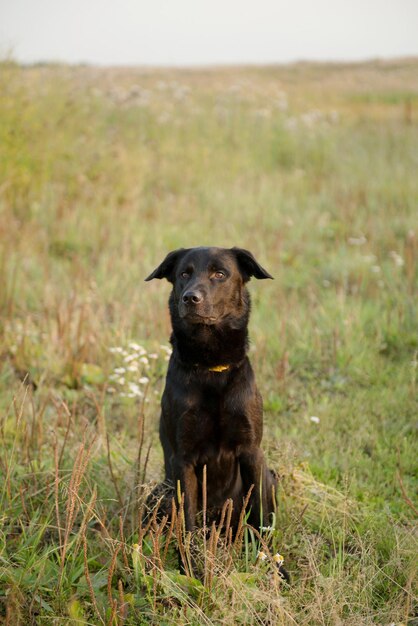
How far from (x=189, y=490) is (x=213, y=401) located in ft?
1.33

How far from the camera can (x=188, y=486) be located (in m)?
2.75

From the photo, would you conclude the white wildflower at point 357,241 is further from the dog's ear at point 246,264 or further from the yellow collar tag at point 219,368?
the yellow collar tag at point 219,368

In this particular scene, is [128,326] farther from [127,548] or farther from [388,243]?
[388,243]

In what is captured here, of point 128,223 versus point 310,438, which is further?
point 128,223

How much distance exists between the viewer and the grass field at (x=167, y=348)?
7.99 feet

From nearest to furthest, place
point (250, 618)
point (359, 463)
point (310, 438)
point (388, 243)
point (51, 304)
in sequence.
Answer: point (250, 618), point (359, 463), point (310, 438), point (51, 304), point (388, 243)

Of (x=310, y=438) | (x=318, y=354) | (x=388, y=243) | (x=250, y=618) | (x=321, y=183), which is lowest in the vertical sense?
(x=250, y=618)

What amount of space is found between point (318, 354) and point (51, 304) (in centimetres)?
229

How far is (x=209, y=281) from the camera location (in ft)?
9.61

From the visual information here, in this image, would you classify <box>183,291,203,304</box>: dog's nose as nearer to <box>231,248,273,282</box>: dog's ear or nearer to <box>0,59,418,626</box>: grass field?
<box>231,248,273,282</box>: dog's ear

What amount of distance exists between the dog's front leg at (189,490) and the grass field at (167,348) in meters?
0.11

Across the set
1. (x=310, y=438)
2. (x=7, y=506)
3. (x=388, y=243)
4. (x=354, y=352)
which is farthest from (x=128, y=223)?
(x=7, y=506)

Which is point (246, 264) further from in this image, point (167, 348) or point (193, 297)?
point (167, 348)

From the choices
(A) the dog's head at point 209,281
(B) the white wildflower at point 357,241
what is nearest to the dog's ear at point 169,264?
→ (A) the dog's head at point 209,281
